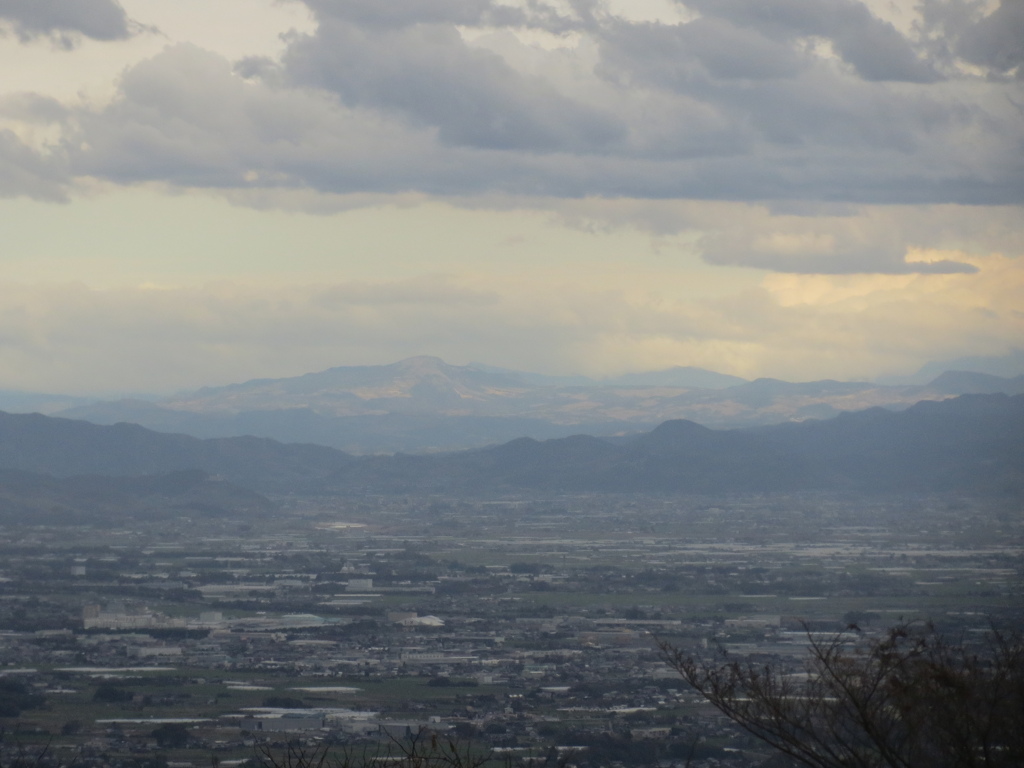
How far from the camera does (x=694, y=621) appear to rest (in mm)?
51125

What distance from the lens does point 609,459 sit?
468 ft

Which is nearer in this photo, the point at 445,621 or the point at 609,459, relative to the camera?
the point at 445,621

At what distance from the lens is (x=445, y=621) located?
53.6 m

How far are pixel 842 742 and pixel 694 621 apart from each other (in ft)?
132

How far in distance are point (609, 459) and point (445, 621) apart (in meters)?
89.7

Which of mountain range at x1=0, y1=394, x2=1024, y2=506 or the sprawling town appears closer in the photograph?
the sprawling town

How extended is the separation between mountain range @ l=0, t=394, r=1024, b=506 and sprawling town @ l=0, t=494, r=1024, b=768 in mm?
26697

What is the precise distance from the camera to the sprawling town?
30.7 m

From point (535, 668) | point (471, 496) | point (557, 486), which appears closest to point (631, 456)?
point (557, 486)

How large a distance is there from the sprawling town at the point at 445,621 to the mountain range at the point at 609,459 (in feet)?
87.6

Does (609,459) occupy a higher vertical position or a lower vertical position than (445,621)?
higher

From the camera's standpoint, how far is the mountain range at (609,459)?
132 m

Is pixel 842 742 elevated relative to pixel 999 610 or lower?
elevated

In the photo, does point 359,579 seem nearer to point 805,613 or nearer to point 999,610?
point 805,613
